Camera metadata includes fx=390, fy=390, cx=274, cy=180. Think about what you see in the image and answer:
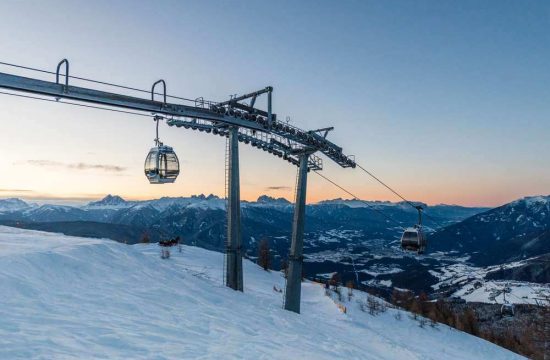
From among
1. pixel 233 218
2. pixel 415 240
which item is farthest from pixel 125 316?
pixel 415 240

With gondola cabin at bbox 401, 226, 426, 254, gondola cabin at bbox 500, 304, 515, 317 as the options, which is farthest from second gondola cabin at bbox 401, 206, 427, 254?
gondola cabin at bbox 500, 304, 515, 317

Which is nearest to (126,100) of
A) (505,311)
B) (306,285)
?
(306,285)

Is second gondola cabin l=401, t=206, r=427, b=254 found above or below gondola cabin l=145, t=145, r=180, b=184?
below

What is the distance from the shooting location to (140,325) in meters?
9.91

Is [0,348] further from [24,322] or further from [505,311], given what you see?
[505,311]

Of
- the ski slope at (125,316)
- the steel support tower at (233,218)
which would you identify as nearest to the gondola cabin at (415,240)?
the ski slope at (125,316)

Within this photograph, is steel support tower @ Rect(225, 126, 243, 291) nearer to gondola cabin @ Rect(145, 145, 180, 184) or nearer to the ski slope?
the ski slope

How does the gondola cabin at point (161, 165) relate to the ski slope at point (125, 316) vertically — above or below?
above

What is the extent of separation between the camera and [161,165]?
15.7 meters

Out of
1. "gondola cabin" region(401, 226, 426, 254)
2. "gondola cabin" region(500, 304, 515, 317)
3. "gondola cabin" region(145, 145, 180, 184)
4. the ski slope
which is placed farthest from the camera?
"gondola cabin" region(500, 304, 515, 317)

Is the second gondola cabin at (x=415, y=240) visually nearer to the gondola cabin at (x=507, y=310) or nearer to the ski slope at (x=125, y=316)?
the ski slope at (x=125, y=316)

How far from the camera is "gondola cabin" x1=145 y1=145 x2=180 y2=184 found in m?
15.7

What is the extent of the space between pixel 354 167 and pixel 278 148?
665cm

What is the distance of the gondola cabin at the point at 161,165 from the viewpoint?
15688 mm
